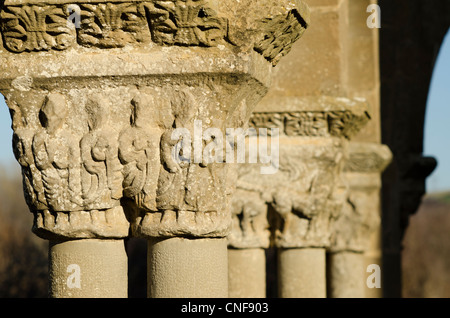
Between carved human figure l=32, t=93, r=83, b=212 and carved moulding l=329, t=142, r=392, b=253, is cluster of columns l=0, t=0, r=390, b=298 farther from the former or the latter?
carved moulding l=329, t=142, r=392, b=253

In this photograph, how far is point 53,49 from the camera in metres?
3.34

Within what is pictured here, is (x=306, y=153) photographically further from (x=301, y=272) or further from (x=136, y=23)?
(x=136, y=23)

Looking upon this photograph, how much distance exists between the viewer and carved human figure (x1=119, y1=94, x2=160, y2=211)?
3.35 meters

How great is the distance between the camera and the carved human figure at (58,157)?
3.37m

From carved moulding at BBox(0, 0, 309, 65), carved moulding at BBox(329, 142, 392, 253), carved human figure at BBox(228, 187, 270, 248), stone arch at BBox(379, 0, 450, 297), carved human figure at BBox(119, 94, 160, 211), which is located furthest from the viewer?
stone arch at BBox(379, 0, 450, 297)

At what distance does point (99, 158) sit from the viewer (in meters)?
3.35

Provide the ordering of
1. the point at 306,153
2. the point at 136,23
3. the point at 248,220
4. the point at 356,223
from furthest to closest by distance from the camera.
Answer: the point at 356,223 → the point at 248,220 → the point at 306,153 → the point at 136,23

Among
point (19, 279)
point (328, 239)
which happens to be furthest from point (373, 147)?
point (19, 279)

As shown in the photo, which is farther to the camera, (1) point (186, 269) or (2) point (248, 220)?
(2) point (248, 220)

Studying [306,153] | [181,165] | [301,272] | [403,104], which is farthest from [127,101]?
[403,104]

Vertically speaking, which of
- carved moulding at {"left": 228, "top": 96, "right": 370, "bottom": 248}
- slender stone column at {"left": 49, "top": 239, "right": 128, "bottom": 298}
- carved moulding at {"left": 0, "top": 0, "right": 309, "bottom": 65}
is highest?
carved moulding at {"left": 0, "top": 0, "right": 309, "bottom": 65}

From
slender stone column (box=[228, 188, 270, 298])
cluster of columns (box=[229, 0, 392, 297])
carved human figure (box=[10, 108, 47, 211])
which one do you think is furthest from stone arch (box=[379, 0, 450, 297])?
carved human figure (box=[10, 108, 47, 211])

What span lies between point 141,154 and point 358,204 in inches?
172

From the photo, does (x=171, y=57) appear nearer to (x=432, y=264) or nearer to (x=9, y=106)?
(x=9, y=106)
